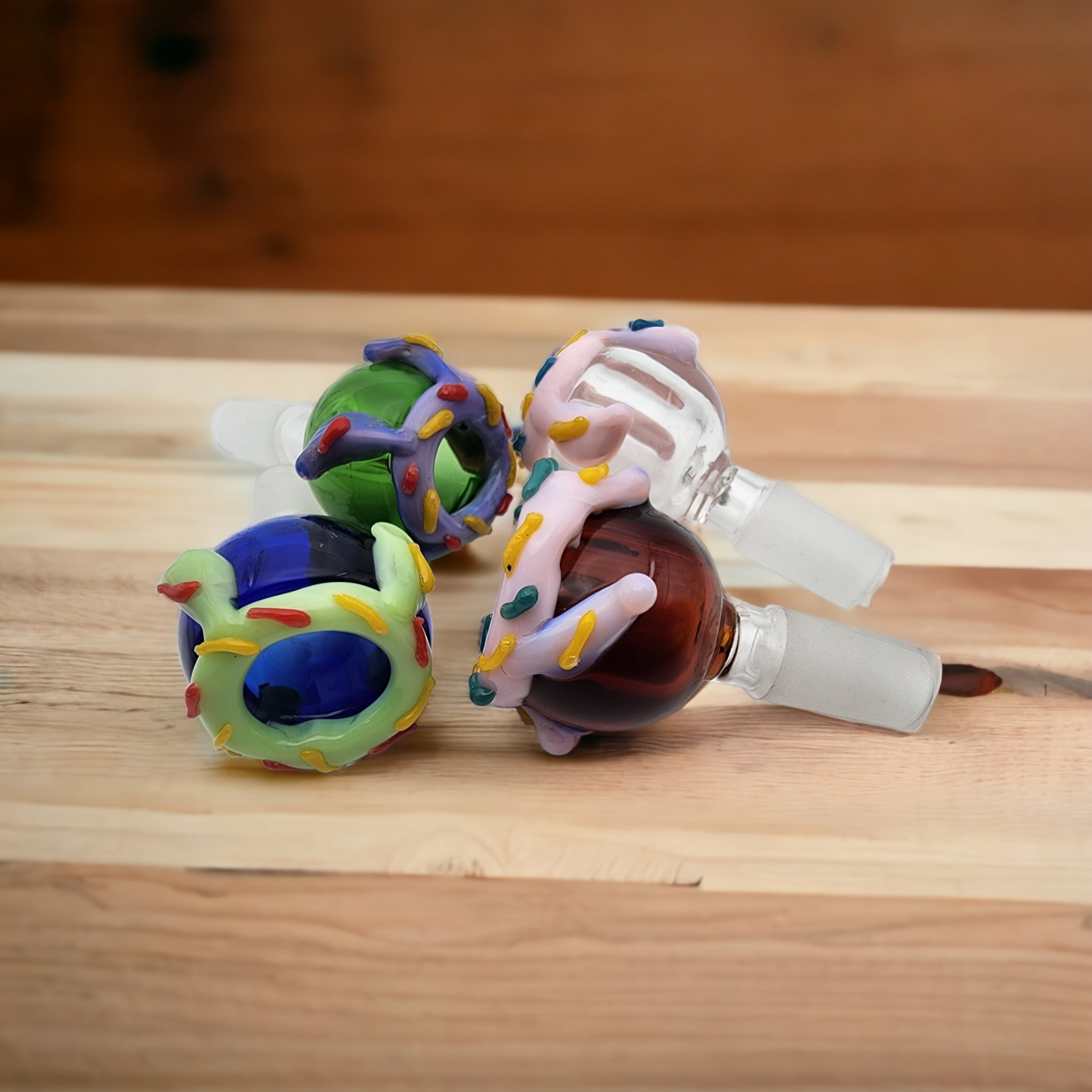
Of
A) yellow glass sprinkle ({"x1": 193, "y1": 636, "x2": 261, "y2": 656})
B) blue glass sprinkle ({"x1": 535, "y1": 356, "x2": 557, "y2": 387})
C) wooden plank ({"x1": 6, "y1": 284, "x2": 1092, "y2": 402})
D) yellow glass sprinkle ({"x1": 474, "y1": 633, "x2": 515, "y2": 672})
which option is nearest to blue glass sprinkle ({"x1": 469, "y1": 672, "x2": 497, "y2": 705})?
yellow glass sprinkle ({"x1": 474, "y1": 633, "x2": 515, "y2": 672})

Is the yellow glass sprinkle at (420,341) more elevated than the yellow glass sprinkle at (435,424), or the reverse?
the yellow glass sprinkle at (420,341)

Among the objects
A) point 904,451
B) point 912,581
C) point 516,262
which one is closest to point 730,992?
point 912,581

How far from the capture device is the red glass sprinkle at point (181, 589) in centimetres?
59

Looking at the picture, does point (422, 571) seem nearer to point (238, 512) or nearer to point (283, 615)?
point (283, 615)

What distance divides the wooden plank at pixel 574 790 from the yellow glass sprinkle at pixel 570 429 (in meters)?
0.17

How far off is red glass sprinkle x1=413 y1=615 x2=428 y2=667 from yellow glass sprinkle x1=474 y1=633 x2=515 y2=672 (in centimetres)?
4

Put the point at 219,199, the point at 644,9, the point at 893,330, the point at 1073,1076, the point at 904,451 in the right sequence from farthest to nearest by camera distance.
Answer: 1. the point at 219,199
2. the point at 644,9
3. the point at 893,330
4. the point at 904,451
5. the point at 1073,1076

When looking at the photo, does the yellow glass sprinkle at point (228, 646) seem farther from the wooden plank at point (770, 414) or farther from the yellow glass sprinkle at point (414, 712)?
the wooden plank at point (770, 414)

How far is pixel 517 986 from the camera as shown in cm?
59

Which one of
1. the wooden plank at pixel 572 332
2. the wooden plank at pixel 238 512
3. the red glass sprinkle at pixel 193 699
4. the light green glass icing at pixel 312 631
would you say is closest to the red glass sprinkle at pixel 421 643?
the light green glass icing at pixel 312 631

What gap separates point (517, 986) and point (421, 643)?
7.0 inches

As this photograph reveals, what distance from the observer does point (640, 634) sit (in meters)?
0.63

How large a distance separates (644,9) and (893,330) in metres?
0.53

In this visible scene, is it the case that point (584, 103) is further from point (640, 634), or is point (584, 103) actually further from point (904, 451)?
point (640, 634)
